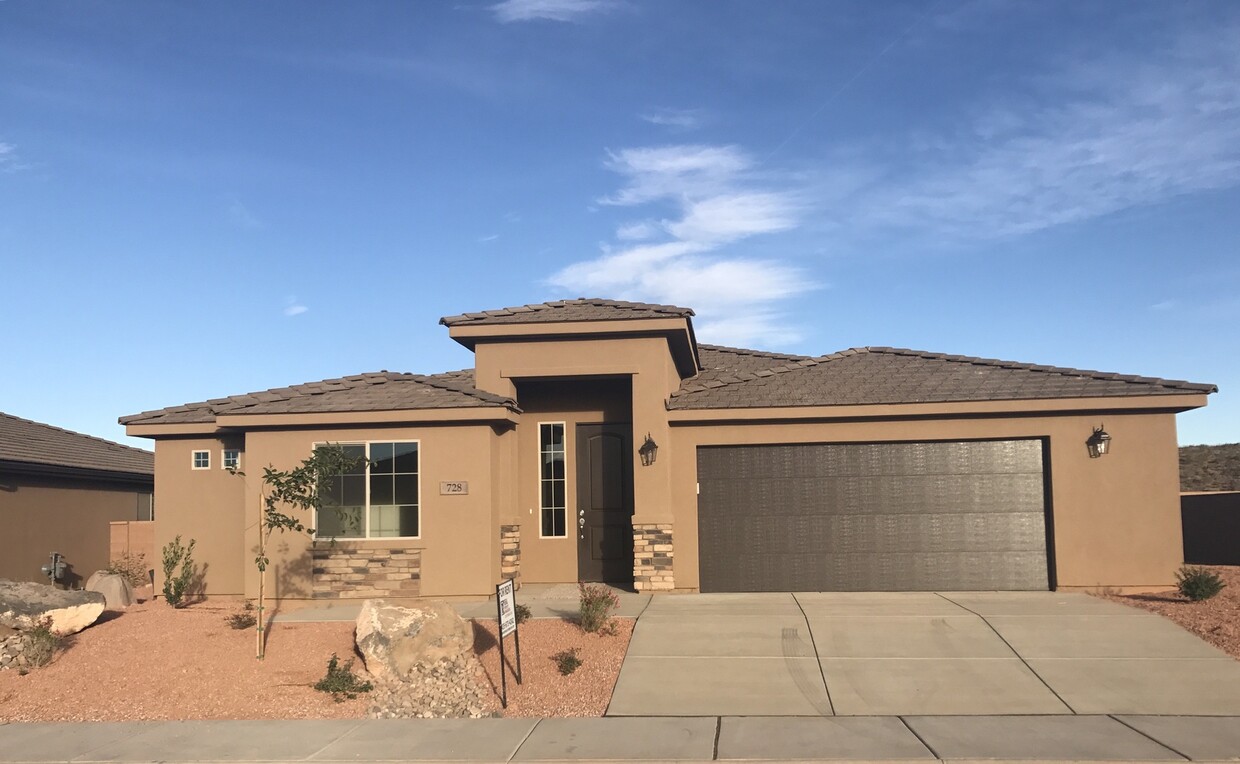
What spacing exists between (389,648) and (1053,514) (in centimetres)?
928

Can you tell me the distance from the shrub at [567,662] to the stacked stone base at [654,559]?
12.5 ft

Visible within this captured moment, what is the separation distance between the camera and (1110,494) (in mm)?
14125

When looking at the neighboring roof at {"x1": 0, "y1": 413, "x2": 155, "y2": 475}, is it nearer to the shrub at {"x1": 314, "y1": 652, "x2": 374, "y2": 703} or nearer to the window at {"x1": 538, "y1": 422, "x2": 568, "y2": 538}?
the window at {"x1": 538, "y1": 422, "x2": 568, "y2": 538}

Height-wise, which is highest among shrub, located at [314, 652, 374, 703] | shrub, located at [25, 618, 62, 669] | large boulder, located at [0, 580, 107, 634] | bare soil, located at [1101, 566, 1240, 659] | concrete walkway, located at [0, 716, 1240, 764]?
large boulder, located at [0, 580, 107, 634]

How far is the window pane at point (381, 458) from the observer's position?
14.5 m

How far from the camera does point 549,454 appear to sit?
1602cm

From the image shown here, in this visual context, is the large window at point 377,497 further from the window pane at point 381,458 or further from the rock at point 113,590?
the rock at point 113,590

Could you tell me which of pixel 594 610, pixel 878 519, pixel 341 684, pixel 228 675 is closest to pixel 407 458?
pixel 594 610

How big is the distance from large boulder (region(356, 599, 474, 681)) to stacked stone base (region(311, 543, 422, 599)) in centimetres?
304

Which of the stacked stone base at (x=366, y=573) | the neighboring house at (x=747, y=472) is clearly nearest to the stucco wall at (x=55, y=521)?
the neighboring house at (x=747, y=472)

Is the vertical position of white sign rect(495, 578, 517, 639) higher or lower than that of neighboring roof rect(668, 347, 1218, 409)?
lower

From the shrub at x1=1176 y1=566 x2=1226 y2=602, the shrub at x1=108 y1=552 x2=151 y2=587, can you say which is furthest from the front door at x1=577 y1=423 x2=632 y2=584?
the shrub at x1=108 y1=552 x2=151 y2=587

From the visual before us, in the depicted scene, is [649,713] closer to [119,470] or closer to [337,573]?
[337,573]

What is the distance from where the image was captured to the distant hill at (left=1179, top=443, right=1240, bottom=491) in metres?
29.9
